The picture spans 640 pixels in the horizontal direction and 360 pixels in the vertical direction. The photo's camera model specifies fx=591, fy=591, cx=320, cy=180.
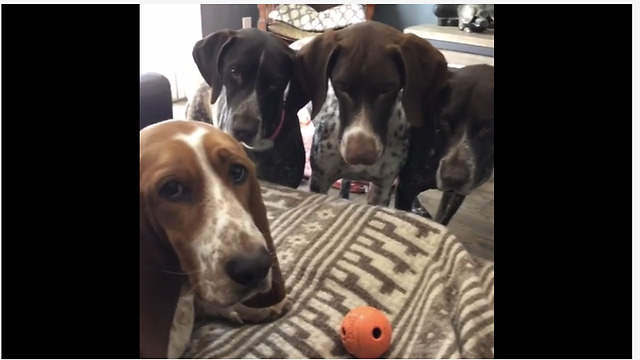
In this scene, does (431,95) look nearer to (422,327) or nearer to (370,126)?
(370,126)

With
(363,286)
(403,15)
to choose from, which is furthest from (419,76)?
(403,15)

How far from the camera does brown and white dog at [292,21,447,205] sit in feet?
5.42

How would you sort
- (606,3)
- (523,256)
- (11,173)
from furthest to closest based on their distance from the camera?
(523,256) → (606,3) → (11,173)

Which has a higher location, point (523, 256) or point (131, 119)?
point (131, 119)

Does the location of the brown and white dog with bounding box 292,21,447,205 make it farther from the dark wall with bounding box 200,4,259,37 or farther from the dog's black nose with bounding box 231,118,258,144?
the dark wall with bounding box 200,4,259,37

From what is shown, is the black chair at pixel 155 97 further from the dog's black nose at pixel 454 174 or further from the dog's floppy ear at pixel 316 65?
the dog's black nose at pixel 454 174

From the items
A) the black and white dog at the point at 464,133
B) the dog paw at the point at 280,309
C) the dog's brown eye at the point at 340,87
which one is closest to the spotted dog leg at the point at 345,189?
the black and white dog at the point at 464,133

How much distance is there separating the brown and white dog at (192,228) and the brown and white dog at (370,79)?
2.23 ft

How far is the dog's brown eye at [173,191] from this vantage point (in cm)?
97

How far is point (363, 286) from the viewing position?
4.85 feet

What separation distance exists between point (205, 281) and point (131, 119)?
0.31 meters

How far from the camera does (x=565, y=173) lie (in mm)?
979

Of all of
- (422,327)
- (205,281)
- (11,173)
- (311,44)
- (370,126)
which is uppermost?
(311,44)

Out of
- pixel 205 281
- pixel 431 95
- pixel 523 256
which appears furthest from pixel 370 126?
pixel 205 281
